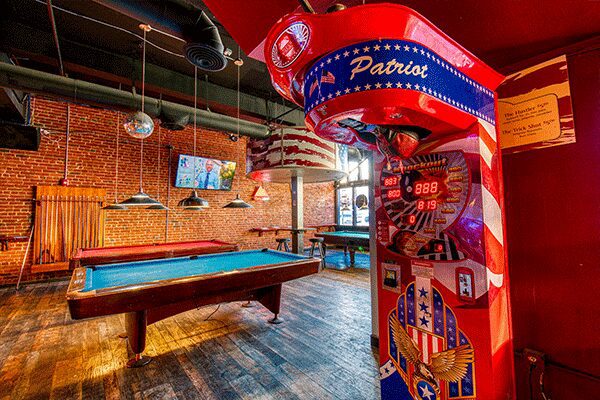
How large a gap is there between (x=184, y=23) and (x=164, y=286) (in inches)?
101

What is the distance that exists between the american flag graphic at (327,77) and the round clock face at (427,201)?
71 cm

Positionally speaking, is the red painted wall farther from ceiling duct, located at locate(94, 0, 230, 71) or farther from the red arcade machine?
ceiling duct, located at locate(94, 0, 230, 71)

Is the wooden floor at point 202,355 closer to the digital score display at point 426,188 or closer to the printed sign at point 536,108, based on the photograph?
the digital score display at point 426,188

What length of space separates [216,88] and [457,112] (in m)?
5.27

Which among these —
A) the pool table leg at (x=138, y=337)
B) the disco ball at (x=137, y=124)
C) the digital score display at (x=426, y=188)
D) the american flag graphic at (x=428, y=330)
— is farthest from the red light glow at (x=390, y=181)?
the disco ball at (x=137, y=124)

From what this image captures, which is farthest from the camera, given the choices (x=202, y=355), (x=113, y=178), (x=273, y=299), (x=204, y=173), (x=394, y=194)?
(x=204, y=173)

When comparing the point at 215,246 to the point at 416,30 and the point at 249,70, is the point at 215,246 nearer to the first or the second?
the point at 249,70

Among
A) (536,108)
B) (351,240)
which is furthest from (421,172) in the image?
(351,240)

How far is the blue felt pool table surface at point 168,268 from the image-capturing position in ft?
8.04

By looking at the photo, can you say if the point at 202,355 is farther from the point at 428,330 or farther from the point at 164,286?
the point at 428,330

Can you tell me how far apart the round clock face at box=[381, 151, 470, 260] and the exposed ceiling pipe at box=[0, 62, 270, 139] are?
4192 mm

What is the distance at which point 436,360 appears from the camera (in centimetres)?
135

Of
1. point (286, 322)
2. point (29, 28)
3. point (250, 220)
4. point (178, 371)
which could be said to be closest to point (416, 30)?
point (178, 371)

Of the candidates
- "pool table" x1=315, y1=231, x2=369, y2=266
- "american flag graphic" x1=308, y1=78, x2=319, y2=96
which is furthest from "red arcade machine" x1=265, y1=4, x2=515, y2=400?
"pool table" x1=315, y1=231, x2=369, y2=266
